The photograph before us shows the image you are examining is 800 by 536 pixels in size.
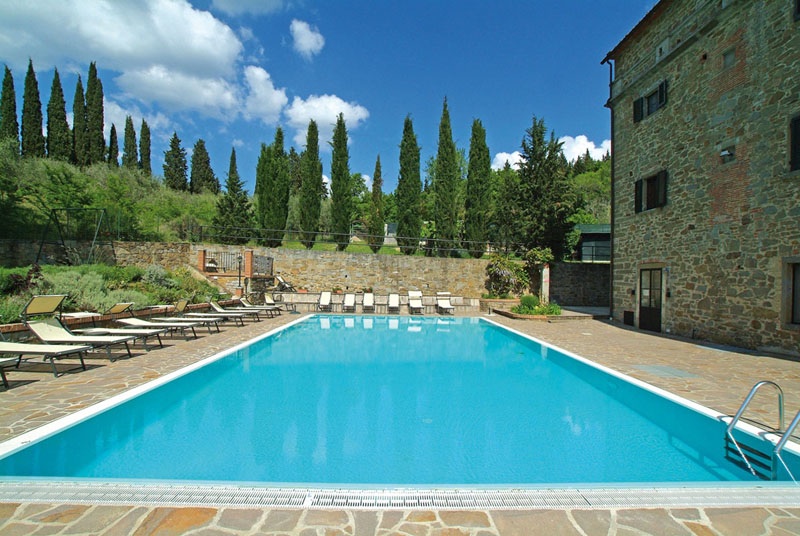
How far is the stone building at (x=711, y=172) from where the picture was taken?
26.5ft

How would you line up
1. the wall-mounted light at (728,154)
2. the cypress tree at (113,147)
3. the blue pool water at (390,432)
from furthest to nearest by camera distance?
the cypress tree at (113,147) → the wall-mounted light at (728,154) → the blue pool water at (390,432)

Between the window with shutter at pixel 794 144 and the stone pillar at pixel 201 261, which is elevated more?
the window with shutter at pixel 794 144

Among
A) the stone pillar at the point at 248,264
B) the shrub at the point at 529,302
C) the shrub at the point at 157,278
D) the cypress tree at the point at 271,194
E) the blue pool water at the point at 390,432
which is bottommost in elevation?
the blue pool water at the point at 390,432

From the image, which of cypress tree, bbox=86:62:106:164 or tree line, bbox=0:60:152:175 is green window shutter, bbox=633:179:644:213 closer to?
tree line, bbox=0:60:152:175

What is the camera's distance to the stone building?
8.09 m

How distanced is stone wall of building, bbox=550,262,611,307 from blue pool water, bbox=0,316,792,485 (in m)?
13.5

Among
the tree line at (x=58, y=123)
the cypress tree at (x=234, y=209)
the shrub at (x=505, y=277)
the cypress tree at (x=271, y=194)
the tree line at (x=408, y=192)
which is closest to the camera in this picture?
the shrub at (x=505, y=277)

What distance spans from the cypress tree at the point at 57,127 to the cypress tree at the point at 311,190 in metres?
20.9

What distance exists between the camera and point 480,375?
699 cm

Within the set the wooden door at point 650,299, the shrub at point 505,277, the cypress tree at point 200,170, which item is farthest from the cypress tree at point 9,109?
the wooden door at point 650,299

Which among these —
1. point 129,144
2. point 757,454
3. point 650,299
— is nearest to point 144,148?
point 129,144

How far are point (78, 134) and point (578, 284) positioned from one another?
38175mm

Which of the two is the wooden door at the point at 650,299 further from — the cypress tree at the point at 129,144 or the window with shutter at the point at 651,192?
the cypress tree at the point at 129,144

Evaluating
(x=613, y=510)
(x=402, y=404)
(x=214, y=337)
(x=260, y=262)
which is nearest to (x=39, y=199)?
(x=260, y=262)
